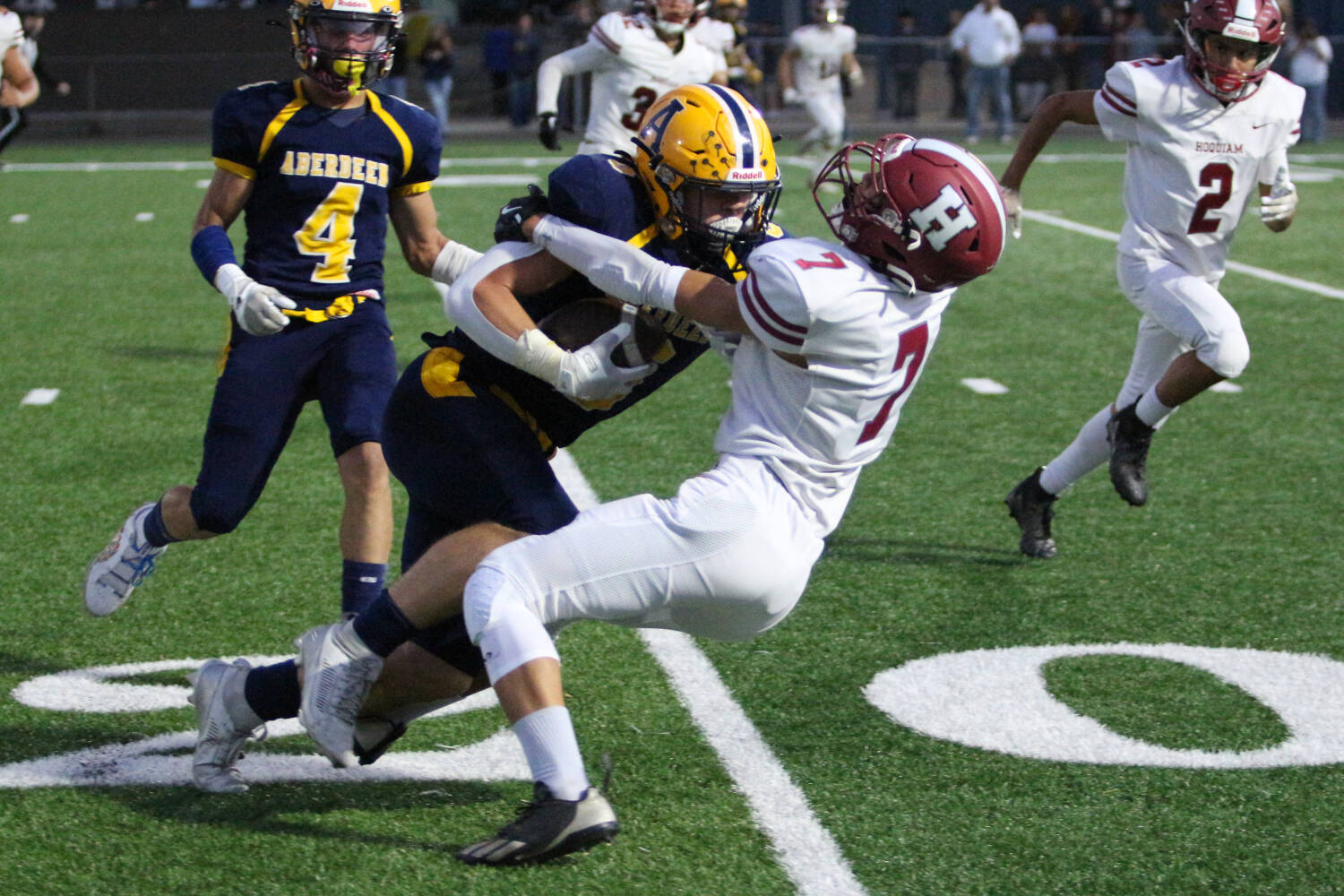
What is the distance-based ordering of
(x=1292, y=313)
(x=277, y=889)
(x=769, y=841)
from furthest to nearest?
(x=1292, y=313) → (x=769, y=841) → (x=277, y=889)

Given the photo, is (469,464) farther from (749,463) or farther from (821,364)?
(821,364)

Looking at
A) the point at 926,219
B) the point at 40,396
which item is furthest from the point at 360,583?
the point at 40,396

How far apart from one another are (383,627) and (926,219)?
1.29 meters

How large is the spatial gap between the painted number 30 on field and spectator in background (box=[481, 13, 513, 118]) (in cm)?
2117

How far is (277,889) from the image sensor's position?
2998 mm

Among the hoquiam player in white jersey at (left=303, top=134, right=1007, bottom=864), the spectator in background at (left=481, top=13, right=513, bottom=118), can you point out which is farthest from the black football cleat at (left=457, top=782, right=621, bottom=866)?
the spectator in background at (left=481, top=13, right=513, bottom=118)

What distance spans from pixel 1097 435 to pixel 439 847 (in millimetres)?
2949

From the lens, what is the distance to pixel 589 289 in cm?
342

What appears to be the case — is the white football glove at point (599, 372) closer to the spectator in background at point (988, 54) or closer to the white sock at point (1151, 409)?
the white sock at point (1151, 409)

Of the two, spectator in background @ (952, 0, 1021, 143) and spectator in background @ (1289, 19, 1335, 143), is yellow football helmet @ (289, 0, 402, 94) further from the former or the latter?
spectator in background @ (1289, 19, 1335, 143)

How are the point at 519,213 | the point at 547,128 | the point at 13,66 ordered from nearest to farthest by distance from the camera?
the point at 519,213
the point at 547,128
the point at 13,66

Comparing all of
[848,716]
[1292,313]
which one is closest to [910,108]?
[1292,313]

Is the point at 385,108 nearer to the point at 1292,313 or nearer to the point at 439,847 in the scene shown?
the point at 439,847

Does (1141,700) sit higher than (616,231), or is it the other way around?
(616,231)
